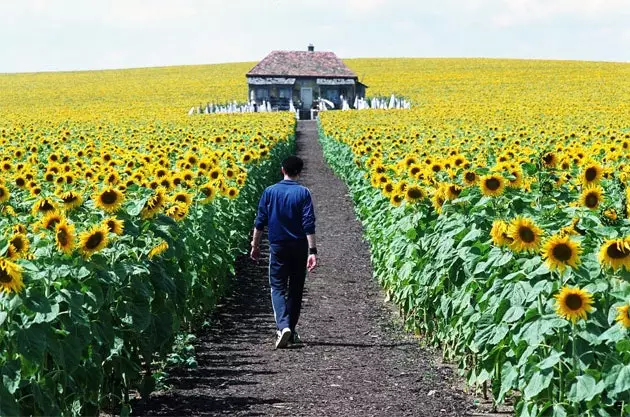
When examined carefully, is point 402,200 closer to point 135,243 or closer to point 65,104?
point 135,243

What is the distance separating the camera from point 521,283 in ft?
19.9

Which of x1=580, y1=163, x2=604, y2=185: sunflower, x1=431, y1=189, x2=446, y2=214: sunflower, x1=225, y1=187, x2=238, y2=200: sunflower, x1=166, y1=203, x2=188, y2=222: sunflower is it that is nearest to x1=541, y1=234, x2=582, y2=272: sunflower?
x1=580, y1=163, x2=604, y2=185: sunflower

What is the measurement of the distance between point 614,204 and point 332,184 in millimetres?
18452

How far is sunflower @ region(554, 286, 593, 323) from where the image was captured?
5.18m

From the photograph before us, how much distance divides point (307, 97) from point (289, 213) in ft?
194

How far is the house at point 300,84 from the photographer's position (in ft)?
223

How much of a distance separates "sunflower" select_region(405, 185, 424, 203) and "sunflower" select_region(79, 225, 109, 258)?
4.01 meters

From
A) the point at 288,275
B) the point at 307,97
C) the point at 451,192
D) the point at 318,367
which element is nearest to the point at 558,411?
the point at 451,192

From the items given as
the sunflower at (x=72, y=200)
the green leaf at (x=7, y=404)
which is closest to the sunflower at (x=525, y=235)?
→ the green leaf at (x=7, y=404)

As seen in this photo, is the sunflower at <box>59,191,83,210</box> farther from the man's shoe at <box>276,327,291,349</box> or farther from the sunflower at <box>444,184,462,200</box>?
the sunflower at <box>444,184,462,200</box>

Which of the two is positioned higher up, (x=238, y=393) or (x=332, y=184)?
(x=238, y=393)

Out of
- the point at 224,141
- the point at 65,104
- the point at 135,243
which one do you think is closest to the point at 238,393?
the point at 135,243

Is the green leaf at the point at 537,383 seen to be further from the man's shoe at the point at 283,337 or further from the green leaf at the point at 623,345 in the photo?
the man's shoe at the point at 283,337

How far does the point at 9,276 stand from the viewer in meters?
4.86
